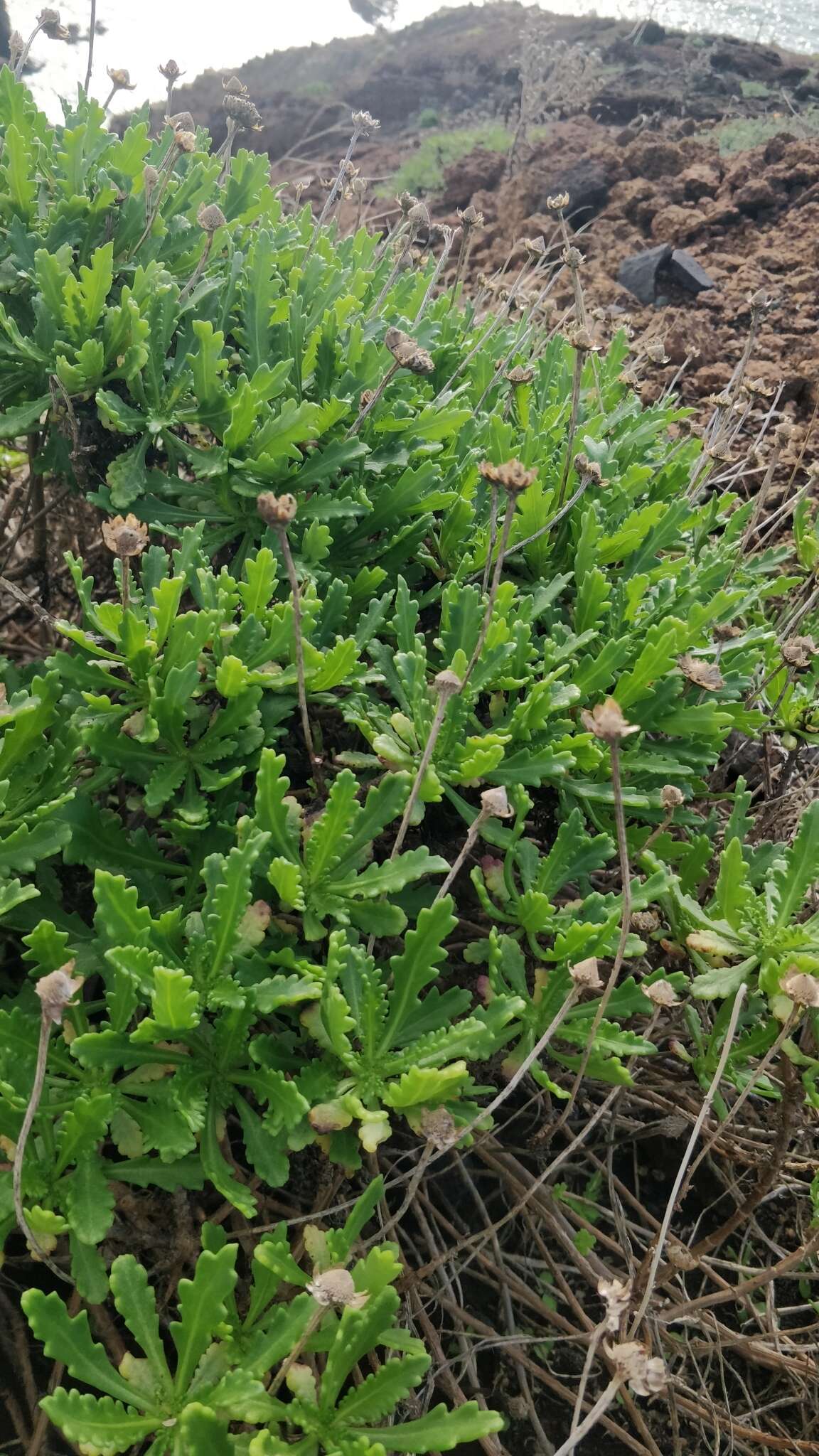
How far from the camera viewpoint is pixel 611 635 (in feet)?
6.24

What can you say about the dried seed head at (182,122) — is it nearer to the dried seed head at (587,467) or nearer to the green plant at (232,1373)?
the dried seed head at (587,467)

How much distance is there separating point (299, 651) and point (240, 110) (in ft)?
5.62

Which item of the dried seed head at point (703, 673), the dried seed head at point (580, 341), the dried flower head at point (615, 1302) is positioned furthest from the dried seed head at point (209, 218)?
the dried flower head at point (615, 1302)

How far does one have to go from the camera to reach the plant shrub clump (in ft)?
3.83

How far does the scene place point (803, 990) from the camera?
4.10 ft

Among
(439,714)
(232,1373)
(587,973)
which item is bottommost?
(232,1373)

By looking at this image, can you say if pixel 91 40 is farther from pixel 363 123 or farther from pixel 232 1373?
pixel 232 1373

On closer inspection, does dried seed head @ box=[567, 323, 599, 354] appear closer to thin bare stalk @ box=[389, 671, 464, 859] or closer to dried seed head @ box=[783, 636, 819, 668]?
dried seed head @ box=[783, 636, 819, 668]

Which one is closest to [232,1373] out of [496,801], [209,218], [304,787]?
[496,801]

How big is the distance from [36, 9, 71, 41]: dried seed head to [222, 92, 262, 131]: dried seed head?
390 millimetres

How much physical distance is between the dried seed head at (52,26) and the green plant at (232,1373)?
2.55 m

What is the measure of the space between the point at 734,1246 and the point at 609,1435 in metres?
0.43

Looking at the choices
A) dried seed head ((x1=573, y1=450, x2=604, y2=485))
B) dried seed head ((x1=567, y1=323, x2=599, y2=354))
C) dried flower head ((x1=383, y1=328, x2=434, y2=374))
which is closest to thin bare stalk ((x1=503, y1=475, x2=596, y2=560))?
dried seed head ((x1=573, y1=450, x2=604, y2=485))

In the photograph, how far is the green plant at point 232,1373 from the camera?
104 cm
